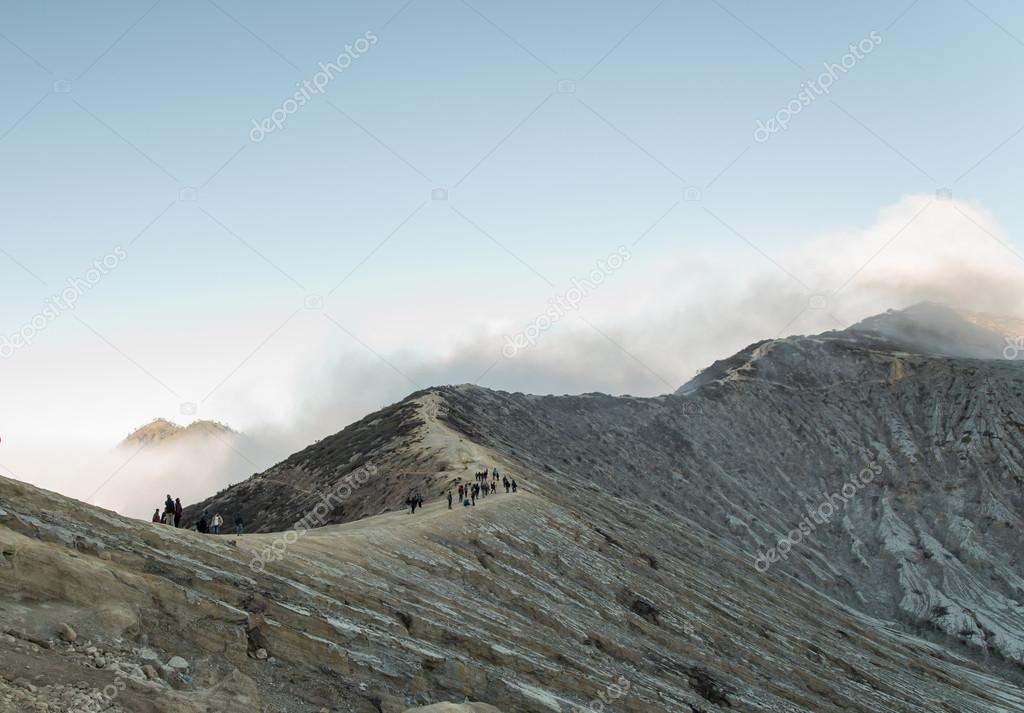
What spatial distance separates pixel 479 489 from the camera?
52.9m

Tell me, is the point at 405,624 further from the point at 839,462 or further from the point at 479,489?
the point at 839,462

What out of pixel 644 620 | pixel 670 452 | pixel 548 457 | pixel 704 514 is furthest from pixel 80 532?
pixel 670 452

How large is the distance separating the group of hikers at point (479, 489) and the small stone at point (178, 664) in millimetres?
29198

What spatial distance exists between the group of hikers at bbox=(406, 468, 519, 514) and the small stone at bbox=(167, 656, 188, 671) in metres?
29.2

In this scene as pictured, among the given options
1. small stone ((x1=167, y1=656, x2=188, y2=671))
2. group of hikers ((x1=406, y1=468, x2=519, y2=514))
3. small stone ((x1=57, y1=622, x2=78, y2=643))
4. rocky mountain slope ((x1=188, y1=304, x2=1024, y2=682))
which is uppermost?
rocky mountain slope ((x1=188, y1=304, x2=1024, y2=682))

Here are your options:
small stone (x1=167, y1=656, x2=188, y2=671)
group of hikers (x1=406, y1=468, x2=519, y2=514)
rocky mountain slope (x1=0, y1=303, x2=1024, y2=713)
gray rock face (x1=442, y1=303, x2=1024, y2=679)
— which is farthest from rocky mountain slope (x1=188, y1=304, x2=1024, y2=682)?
small stone (x1=167, y1=656, x2=188, y2=671)

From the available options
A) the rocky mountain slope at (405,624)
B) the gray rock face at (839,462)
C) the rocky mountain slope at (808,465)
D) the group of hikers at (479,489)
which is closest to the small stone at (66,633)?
the rocky mountain slope at (405,624)

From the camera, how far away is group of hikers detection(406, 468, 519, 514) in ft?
160

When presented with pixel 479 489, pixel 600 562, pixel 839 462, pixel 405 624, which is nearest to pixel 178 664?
pixel 405 624

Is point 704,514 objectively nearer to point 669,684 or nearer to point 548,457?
point 548,457

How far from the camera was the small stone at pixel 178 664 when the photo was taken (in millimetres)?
17672

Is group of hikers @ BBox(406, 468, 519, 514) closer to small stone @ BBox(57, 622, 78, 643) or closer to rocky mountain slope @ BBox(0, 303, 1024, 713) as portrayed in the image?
rocky mountain slope @ BBox(0, 303, 1024, 713)

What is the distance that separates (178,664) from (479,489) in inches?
1402

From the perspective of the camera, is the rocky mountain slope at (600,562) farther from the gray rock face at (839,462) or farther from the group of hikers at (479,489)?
the group of hikers at (479,489)
